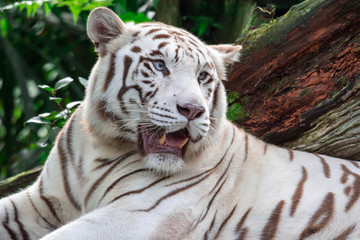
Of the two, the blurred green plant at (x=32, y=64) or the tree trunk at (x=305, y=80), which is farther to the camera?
the blurred green plant at (x=32, y=64)

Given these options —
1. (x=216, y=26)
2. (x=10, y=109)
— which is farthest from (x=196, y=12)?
(x=10, y=109)

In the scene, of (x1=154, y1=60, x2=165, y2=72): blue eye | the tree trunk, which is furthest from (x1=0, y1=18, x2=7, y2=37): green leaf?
(x1=154, y1=60, x2=165, y2=72): blue eye

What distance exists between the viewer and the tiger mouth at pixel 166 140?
2578 mm

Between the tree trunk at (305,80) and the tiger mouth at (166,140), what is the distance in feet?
4.09

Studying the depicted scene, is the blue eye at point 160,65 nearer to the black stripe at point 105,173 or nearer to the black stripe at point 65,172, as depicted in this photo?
the black stripe at point 105,173

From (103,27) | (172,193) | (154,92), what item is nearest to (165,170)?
(172,193)

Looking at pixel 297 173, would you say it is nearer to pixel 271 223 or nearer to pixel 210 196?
pixel 271 223

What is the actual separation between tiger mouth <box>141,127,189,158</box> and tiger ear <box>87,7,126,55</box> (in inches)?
22.2

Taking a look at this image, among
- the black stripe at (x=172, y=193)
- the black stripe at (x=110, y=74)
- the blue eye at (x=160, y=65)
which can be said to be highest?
the blue eye at (x=160, y=65)

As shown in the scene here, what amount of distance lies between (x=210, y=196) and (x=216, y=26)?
3470 mm

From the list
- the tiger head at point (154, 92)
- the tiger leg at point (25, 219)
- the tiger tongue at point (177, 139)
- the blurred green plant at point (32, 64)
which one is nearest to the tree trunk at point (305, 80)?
the tiger head at point (154, 92)

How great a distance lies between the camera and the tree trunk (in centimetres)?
344

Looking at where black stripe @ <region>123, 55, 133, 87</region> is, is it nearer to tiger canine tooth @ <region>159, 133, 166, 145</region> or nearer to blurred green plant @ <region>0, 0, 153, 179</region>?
tiger canine tooth @ <region>159, 133, 166, 145</region>

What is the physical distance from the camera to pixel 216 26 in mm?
5871
